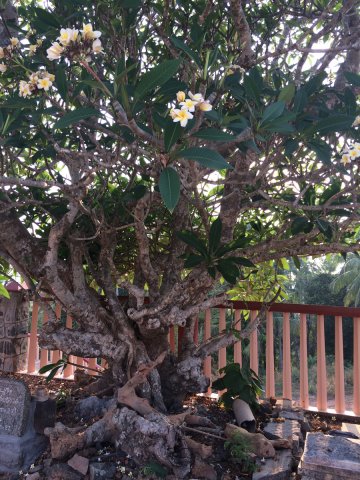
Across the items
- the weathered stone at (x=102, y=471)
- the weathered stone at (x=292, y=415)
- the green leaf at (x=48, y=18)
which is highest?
the green leaf at (x=48, y=18)

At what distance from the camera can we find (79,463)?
2068 millimetres

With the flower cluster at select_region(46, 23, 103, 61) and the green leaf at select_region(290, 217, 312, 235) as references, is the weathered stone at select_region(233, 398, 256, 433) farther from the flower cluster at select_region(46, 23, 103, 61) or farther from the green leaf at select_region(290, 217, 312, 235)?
the flower cluster at select_region(46, 23, 103, 61)

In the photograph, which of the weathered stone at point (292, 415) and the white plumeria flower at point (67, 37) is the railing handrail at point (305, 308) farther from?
the white plumeria flower at point (67, 37)

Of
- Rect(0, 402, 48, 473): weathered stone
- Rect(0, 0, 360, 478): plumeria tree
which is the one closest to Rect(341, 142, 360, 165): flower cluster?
Rect(0, 0, 360, 478): plumeria tree

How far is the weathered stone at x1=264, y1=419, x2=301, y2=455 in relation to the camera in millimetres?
2357

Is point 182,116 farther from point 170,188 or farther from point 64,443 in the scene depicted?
point 64,443

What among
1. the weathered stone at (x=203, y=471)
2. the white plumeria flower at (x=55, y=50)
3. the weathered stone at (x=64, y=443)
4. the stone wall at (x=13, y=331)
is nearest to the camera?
the white plumeria flower at (x=55, y=50)

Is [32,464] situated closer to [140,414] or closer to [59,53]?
[140,414]

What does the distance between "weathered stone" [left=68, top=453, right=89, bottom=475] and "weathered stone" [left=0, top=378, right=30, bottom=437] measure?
1.32 ft

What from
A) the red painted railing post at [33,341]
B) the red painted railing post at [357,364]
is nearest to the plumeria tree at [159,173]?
the red painted railing post at [357,364]

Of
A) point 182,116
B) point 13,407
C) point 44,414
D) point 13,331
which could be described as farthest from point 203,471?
point 13,331

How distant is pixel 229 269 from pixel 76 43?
122cm

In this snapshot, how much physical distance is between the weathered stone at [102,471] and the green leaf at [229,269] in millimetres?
975

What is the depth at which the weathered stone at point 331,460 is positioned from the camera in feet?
5.83
